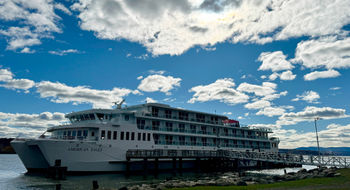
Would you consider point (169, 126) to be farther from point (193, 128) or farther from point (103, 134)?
point (103, 134)

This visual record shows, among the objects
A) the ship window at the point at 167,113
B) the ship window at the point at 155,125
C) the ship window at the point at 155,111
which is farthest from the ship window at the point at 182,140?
the ship window at the point at 155,111

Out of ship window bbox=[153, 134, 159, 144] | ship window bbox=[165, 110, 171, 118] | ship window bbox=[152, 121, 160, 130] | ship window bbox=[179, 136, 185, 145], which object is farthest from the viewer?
ship window bbox=[179, 136, 185, 145]

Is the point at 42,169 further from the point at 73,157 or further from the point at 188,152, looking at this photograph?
the point at 188,152

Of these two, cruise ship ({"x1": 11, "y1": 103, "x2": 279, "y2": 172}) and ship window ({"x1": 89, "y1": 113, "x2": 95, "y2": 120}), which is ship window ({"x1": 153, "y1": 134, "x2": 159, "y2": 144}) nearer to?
cruise ship ({"x1": 11, "y1": 103, "x2": 279, "y2": 172})

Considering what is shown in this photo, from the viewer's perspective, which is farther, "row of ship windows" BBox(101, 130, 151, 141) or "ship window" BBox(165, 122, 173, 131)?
"ship window" BBox(165, 122, 173, 131)

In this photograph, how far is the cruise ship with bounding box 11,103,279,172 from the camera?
28266mm

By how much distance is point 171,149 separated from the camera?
38344mm

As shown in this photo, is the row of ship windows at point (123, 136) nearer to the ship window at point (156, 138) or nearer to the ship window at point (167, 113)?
the ship window at point (156, 138)

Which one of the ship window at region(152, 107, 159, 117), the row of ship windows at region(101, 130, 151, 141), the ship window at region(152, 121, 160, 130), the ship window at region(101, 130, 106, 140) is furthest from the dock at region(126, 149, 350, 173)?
the ship window at region(152, 107, 159, 117)

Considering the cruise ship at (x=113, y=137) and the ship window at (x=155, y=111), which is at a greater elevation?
the ship window at (x=155, y=111)

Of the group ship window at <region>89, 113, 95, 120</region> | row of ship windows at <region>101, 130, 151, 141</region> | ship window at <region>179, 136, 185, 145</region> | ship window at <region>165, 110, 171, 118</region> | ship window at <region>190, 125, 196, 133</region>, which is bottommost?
ship window at <region>179, 136, 185, 145</region>

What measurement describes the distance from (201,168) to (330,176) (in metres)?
22.6

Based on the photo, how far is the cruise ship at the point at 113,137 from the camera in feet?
92.7

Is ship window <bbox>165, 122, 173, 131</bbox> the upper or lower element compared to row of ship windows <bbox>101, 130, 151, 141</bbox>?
upper
